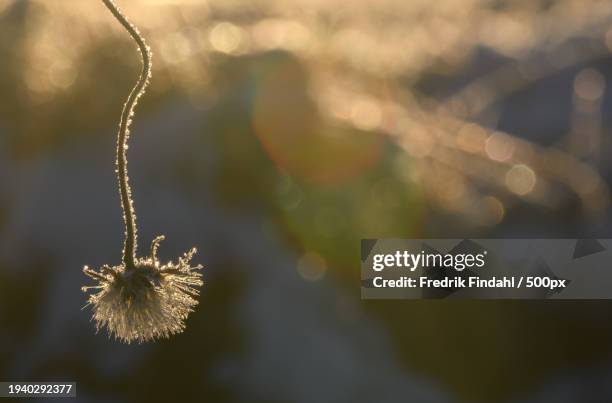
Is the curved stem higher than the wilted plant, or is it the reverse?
the curved stem

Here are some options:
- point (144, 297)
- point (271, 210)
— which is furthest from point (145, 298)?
point (271, 210)

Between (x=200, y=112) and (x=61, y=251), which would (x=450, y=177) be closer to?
(x=200, y=112)

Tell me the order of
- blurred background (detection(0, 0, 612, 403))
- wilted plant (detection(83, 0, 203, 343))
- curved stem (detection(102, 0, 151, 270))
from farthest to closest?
blurred background (detection(0, 0, 612, 403)), wilted plant (detection(83, 0, 203, 343)), curved stem (detection(102, 0, 151, 270))

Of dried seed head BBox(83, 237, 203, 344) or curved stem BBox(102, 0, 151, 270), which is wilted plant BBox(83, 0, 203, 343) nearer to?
dried seed head BBox(83, 237, 203, 344)

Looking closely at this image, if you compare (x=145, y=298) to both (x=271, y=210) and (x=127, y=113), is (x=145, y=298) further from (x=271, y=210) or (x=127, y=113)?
(x=271, y=210)

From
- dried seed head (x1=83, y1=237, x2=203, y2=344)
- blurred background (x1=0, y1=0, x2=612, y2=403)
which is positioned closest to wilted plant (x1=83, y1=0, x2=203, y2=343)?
dried seed head (x1=83, y1=237, x2=203, y2=344)

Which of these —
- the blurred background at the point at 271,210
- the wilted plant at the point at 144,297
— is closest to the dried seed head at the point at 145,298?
the wilted plant at the point at 144,297

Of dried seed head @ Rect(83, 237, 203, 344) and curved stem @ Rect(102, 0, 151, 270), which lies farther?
dried seed head @ Rect(83, 237, 203, 344)
